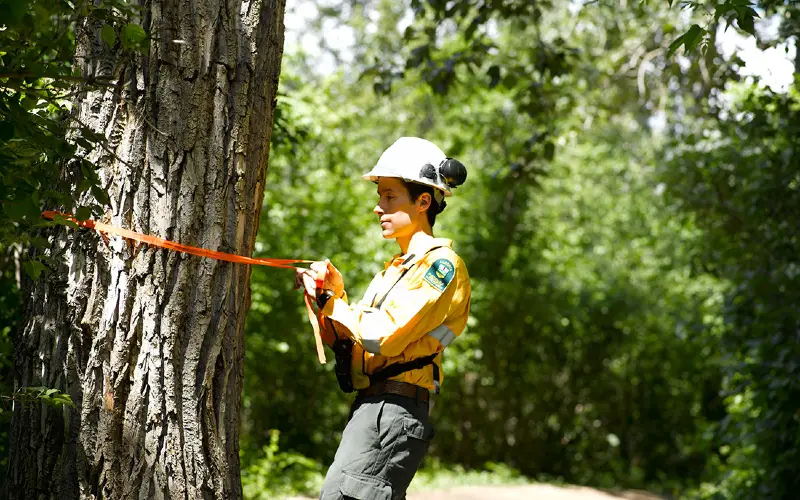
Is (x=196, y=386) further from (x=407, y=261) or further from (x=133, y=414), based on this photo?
(x=407, y=261)

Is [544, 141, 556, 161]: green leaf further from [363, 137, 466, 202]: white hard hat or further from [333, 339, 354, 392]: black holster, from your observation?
[333, 339, 354, 392]: black holster

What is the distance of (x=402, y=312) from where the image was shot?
279cm

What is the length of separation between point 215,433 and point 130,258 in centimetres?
59

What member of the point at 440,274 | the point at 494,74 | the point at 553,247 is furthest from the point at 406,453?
the point at 553,247

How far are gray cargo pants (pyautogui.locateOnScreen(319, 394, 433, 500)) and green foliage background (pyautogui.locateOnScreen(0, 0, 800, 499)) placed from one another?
1.09m

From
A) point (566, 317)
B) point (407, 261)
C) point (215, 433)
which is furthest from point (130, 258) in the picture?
point (566, 317)

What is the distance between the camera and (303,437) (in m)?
10.5

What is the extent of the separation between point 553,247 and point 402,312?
947 cm

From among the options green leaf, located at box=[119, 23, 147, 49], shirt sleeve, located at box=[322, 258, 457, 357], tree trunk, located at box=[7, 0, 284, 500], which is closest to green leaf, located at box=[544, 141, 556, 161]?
shirt sleeve, located at box=[322, 258, 457, 357]

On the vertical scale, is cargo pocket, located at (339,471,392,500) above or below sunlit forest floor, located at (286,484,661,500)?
above

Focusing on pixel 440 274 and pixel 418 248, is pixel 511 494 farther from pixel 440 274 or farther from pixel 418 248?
pixel 440 274

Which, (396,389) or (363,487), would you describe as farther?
(396,389)

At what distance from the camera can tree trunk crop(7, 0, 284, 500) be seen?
2.66 meters

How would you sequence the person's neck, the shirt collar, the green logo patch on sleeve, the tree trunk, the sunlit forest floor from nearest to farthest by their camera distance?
the tree trunk → the green logo patch on sleeve → the shirt collar → the person's neck → the sunlit forest floor
